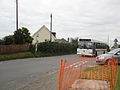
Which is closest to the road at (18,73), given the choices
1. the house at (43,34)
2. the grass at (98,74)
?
the grass at (98,74)

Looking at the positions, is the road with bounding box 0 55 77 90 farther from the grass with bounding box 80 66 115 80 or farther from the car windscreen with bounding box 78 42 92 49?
the car windscreen with bounding box 78 42 92 49

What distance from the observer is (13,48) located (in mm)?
31438

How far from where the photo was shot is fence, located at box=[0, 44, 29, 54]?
95.8 ft

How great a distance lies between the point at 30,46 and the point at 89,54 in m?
9.86

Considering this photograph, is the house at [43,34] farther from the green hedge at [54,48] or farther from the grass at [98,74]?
the grass at [98,74]

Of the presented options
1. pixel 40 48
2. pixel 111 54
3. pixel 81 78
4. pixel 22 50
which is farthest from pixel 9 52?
pixel 81 78

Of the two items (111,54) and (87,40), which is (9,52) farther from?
(111,54)

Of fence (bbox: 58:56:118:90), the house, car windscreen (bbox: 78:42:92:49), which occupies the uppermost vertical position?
the house

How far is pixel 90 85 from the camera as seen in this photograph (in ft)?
27.0

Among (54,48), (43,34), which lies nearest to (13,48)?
(54,48)

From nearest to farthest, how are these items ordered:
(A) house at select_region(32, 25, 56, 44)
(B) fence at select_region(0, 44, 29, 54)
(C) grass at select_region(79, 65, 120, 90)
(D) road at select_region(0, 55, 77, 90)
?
1. (C) grass at select_region(79, 65, 120, 90)
2. (D) road at select_region(0, 55, 77, 90)
3. (B) fence at select_region(0, 44, 29, 54)
4. (A) house at select_region(32, 25, 56, 44)

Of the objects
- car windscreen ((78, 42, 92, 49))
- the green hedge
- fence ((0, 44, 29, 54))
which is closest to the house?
the green hedge

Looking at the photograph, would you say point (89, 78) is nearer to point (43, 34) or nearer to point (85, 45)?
point (85, 45)

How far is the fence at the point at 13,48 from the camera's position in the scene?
29203 millimetres
